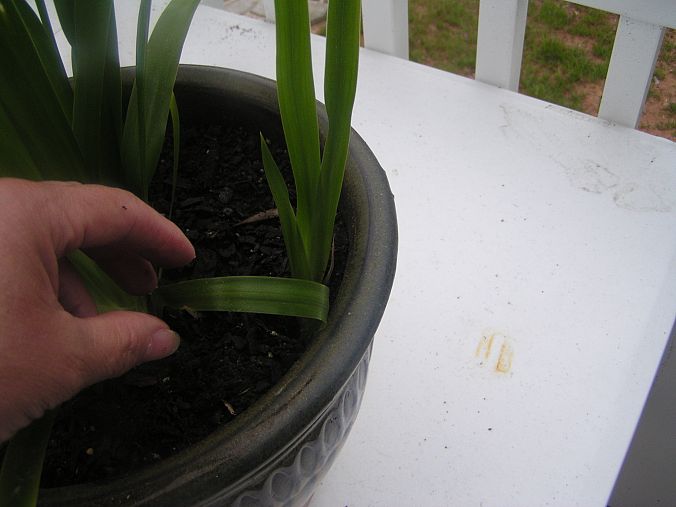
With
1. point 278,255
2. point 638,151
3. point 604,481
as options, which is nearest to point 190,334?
point 278,255

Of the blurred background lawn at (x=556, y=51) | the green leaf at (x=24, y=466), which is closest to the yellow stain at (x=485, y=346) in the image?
the green leaf at (x=24, y=466)

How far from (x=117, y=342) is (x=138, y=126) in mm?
141

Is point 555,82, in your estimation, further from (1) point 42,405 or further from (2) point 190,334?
(1) point 42,405

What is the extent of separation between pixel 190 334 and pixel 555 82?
1.20 meters

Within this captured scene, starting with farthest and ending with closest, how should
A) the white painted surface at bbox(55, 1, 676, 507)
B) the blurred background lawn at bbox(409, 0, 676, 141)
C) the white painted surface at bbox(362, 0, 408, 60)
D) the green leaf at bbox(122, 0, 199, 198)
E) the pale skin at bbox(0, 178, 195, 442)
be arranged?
the blurred background lawn at bbox(409, 0, 676, 141) → the white painted surface at bbox(362, 0, 408, 60) → the white painted surface at bbox(55, 1, 676, 507) → the green leaf at bbox(122, 0, 199, 198) → the pale skin at bbox(0, 178, 195, 442)

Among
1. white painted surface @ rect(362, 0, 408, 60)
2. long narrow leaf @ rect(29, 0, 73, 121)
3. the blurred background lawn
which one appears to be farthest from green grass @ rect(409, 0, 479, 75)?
long narrow leaf @ rect(29, 0, 73, 121)

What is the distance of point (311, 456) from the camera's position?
41 centimetres

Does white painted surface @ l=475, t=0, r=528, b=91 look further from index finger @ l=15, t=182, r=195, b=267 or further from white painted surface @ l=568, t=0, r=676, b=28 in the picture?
index finger @ l=15, t=182, r=195, b=267

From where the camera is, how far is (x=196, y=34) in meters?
0.92

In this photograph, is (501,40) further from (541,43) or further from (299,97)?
(541,43)

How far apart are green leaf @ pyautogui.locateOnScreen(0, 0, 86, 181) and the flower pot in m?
0.17

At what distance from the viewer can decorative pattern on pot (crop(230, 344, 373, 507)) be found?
0.39m

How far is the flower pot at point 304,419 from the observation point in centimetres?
34

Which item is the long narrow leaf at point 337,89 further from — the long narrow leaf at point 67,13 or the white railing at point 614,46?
the white railing at point 614,46
